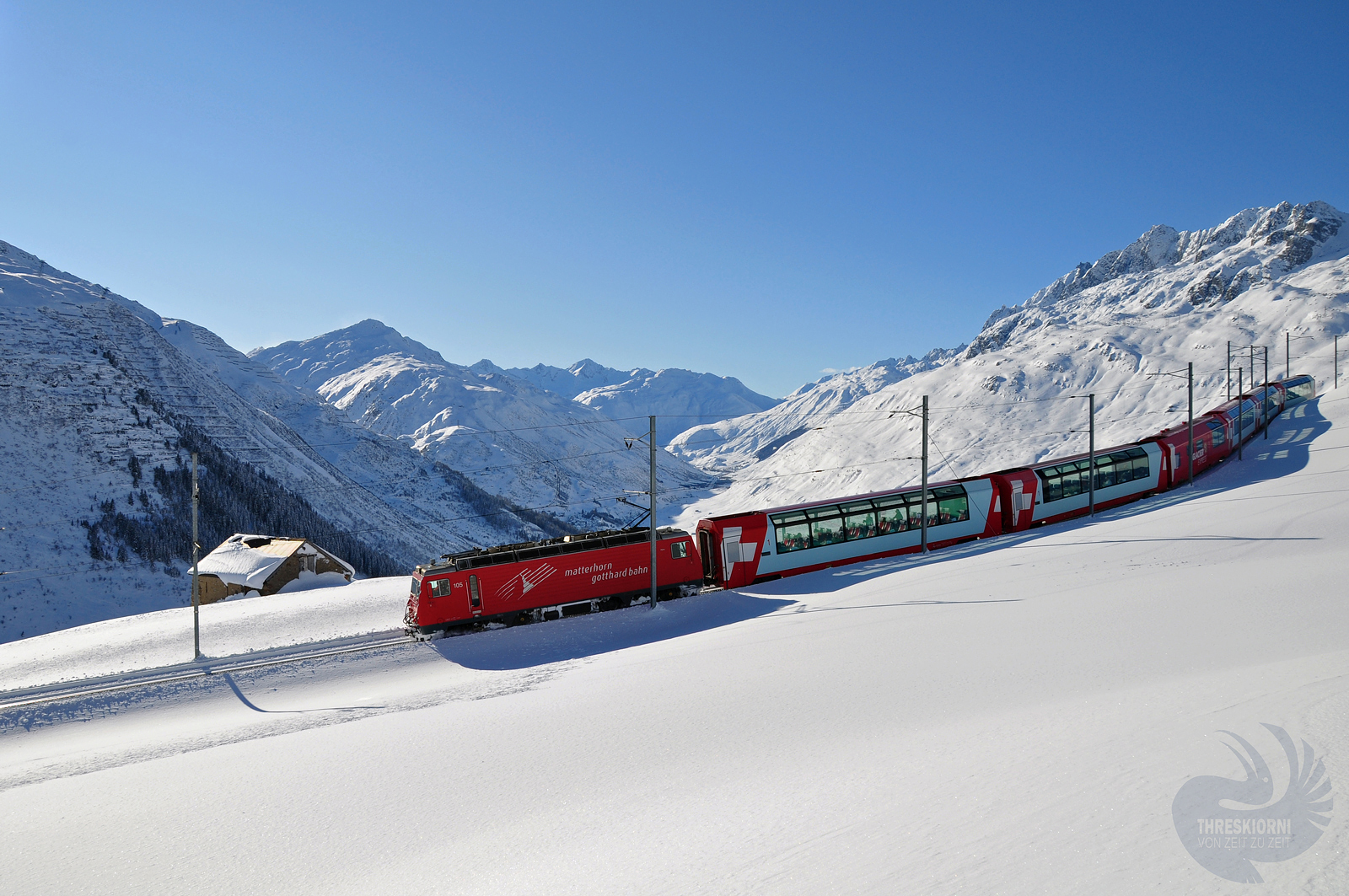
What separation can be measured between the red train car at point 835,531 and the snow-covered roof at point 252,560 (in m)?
32.9

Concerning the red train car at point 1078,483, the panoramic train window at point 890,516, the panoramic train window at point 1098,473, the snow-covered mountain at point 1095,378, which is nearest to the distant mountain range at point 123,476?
the panoramic train window at point 890,516

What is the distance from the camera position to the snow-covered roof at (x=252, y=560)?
1748 inches

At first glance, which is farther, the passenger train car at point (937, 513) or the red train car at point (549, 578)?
the passenger train car at point (937, 513)

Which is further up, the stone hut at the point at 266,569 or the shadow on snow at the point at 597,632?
the shadow on snow at the point at 597,632

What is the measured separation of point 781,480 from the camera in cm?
18000

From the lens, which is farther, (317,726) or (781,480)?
(781,480)

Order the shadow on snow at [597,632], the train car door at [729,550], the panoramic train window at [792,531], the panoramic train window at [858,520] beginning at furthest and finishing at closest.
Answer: the panoramic train window at [858,520]
the panoramic train window at [792,531]
the train car door at [729,550]
the shadow on snow at [597,632]

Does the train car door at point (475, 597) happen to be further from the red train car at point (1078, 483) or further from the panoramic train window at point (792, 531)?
the red train car at point (1078, 483)

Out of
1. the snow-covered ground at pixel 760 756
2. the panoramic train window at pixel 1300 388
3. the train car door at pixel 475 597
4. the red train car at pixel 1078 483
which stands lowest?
the train car door at pixel 475 597

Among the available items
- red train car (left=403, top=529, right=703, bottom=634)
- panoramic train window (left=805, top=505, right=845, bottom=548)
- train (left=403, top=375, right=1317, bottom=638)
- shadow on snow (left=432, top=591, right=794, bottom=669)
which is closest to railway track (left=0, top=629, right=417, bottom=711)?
red train car (left=403, top=529, right=703, bottom=634)

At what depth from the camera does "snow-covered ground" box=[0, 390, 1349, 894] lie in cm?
644

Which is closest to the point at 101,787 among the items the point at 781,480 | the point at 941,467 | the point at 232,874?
the point at 232,874

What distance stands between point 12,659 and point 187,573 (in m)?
54.7

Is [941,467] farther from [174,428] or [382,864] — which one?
[174,428]
